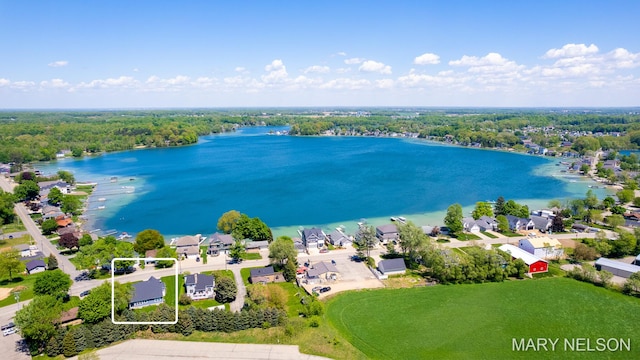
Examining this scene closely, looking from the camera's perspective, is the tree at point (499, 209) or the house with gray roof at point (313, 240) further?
the tree at point (499, 209)

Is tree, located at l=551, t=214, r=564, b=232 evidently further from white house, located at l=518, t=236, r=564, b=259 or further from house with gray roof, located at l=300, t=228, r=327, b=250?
house with gray roof, located at l=300, t=228, r=327, b=250

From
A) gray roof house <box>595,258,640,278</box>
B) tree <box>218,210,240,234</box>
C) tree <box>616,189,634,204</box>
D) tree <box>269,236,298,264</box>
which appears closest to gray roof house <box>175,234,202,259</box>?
tree <box>218,210,240,234</box>

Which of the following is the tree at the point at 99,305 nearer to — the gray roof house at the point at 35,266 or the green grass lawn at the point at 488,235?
the gray roof house at the point at 35,266

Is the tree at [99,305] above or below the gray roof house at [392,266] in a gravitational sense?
above

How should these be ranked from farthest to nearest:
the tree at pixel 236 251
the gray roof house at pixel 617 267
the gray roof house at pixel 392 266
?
1. the tree at pixel 236 251
2. the gray roof house at pixel 392 266
3. the gray roof house at pixel 617 267

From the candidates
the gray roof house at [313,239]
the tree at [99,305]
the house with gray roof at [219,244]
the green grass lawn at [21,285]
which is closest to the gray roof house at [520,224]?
the gray roof house at [313,239]

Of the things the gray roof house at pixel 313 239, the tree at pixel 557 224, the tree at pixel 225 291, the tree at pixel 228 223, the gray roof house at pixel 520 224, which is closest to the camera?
the tree at pixel 225 291

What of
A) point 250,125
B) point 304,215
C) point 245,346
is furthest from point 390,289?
point 250,125
